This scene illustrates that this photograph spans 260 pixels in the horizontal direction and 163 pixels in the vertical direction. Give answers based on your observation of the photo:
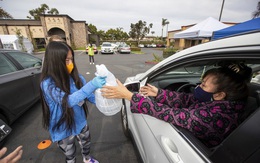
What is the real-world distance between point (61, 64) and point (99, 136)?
5.84ft

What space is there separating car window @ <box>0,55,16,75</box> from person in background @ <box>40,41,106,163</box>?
1769mm

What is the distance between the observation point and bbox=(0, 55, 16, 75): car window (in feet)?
7.43

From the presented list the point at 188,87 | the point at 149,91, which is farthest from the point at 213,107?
the point at 188,87

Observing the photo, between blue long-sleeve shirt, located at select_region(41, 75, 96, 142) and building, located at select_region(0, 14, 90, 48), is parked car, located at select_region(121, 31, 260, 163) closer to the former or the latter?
blue long-sleeve shirt, located at select_region(41, 75, 96, 142)

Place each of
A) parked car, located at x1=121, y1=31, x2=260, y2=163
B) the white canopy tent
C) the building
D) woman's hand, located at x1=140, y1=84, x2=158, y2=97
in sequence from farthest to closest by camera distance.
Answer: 1. the building
2. the white canopy tent
3. woman's hand, located at x1=140, y1=84, x2=158, y2=97
4. parked car, located at x1=121, y1=31, x2=260, y2=163

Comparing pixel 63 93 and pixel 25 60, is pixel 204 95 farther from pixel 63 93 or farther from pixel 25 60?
pixel 25 60

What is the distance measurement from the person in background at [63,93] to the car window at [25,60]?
90.6 inches

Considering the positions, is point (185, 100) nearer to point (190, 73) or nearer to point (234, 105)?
point (234, 105)

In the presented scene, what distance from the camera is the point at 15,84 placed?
230 centimetres

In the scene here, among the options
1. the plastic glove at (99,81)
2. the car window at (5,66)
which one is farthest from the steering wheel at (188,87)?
the car window at (5,66)

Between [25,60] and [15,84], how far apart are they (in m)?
1.06

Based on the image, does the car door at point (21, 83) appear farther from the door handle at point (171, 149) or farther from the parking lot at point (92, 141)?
the door handle at point (171, 149)

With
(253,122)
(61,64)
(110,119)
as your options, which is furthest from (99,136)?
(253,122)

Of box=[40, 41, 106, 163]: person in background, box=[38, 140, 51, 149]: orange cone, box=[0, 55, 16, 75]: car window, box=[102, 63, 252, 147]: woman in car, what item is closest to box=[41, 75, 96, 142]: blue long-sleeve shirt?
box=[40, 41, 106, 163]: person in background
